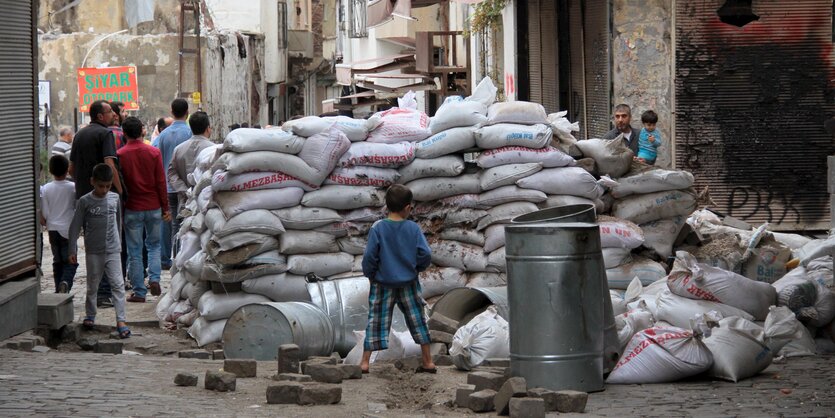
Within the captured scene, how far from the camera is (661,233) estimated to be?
9.69 meters

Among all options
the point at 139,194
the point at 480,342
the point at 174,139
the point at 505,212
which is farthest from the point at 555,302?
the point at 174,139

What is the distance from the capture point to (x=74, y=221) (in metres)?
9.33

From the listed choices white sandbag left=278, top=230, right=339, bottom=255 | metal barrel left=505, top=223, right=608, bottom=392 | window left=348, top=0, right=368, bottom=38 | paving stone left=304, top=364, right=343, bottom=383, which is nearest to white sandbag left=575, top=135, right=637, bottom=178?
white sandbag left=278, top=230, right=339, bottom=255

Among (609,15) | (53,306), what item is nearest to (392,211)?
(53,306)

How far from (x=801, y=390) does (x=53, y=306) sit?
5.25 m

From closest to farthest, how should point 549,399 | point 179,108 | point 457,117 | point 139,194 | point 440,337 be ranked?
1. point 549,399
2. point 440,337
3. point 457,117
4. point 139,194
5. point 179,108

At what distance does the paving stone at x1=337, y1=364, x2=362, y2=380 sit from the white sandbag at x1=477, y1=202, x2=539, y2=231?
2.37 m

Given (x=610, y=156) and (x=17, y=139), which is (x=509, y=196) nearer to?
(x=610, y=156)

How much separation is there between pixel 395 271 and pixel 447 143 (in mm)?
2132

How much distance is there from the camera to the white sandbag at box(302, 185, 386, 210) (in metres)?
9.29

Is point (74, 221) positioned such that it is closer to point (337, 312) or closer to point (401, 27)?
point (337, 312)

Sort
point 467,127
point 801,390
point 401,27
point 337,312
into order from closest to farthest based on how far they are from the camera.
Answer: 1. point 801,390
2. point 337,312
3. point 467,127
4. point 401,27

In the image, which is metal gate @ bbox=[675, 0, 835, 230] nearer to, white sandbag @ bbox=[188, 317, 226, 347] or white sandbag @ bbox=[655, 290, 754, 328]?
white sandbag @ bbox=[655, 290, 754, 328]

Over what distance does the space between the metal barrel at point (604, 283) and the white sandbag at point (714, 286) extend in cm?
84
